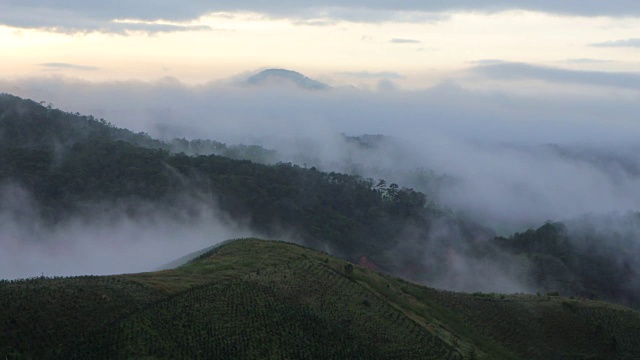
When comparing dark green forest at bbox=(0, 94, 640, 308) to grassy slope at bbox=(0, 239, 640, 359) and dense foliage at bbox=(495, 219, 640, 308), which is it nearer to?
dense foliage at bbox=(495, 219, 640, 308)

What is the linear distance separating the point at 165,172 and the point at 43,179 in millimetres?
19479

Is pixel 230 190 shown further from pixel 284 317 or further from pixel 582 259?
pixel 284 317

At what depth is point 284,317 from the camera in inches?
1809

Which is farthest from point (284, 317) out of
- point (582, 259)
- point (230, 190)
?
point (230, 190)

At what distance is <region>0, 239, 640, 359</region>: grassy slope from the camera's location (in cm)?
3831

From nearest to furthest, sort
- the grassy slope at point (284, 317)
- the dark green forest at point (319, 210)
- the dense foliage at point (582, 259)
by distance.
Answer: the grassy slope at point (284, 317) → the dense foliage at point (582, 259) → the dark green forest at point (319, 210)

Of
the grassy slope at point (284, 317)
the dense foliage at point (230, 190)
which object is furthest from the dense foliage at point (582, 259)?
the grassy slope at point (284, 317)

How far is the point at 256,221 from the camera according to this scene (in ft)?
394

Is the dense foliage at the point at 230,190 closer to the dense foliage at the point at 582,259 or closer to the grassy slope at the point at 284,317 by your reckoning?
the dense foliage at the point at 582,259

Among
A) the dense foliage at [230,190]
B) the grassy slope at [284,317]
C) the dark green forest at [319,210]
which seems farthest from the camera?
the dense foliage at [230,190]

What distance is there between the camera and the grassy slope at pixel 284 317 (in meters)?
38.3

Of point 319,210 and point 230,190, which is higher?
point 230,190

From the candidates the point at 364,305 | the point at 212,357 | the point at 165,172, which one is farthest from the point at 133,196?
the point at 212,357

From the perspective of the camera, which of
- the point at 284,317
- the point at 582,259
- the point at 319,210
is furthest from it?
the point at 319,210
